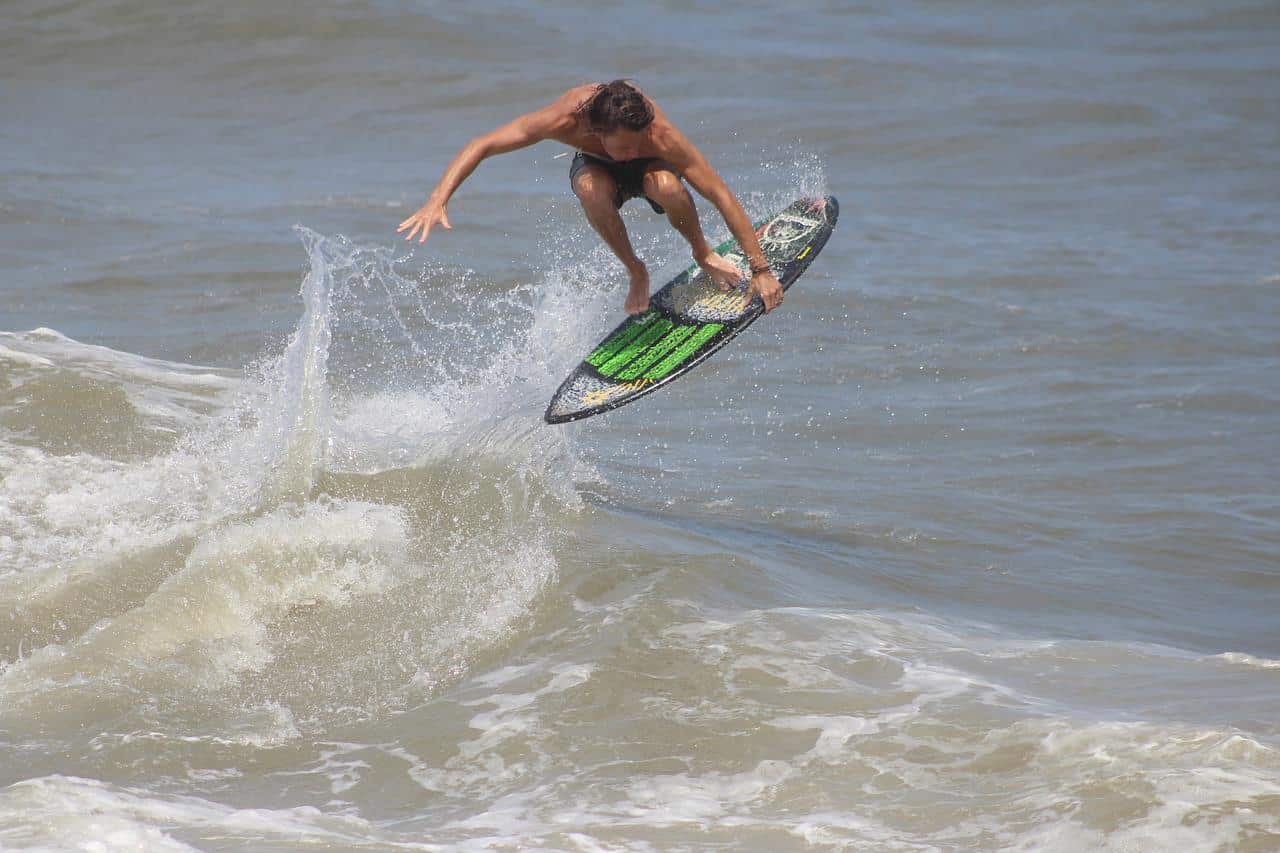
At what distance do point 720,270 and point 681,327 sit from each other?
1.25 feet

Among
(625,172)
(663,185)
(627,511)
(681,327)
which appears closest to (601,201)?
(625,172)

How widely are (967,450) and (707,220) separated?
5910 mm

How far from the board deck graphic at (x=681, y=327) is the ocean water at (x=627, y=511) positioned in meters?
0.66

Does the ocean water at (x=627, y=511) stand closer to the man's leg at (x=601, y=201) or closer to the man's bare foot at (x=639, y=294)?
the man's bare foot at (x=639, y=294)

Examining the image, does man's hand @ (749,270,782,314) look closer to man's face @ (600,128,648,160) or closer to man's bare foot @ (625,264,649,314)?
man's bare foot @ (625,264,649,314)

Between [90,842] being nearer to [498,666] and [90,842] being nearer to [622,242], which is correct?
[498,666]

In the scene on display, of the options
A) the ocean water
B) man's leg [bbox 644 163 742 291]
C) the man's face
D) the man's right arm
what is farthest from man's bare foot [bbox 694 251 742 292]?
the man's right arm

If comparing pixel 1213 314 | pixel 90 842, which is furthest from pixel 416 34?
pixel 90 842

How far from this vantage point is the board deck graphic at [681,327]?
7.35 m

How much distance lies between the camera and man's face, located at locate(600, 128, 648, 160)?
22.6 ft

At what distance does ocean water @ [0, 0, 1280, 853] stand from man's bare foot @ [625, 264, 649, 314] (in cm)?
64

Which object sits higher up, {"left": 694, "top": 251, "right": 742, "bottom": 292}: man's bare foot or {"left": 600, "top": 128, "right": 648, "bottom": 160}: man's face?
{"left": 600, "top": 128, "right": 648, "bottom": 160}: man's face

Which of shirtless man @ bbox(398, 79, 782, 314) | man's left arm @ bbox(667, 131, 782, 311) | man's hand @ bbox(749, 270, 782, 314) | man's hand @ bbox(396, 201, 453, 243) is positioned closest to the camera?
man's hand @ bbox(396, 201, 453, 243)

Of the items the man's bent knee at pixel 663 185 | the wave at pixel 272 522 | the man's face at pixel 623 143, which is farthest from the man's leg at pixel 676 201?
the wave at pixel 272 522
